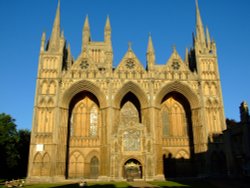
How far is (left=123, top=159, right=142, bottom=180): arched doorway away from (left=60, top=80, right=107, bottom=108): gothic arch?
8.93m

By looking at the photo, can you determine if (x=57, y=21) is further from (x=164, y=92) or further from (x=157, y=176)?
(x=157, y=176)

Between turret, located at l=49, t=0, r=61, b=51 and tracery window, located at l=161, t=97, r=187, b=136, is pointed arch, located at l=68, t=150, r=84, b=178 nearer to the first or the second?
tracery window, located at l=161, t=97, r=187, b=136

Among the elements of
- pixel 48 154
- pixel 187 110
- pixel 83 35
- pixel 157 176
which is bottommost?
pixel 157 176

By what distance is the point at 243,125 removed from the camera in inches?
→ 929

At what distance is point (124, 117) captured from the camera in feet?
132

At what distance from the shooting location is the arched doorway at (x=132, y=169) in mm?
35219

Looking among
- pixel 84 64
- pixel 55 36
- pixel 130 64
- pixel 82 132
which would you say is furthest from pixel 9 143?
pixel 130 64

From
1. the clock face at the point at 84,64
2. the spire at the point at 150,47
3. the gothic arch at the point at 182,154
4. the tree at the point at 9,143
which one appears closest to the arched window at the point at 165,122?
the gothic arch at the point at 182,154

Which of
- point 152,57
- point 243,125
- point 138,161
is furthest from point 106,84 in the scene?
point 243,125

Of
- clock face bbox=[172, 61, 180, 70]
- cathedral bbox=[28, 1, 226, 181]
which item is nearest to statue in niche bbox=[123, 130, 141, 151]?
cathedral bbox=[28, 1, 226, 181]

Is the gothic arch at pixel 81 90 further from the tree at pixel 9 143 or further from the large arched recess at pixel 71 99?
the tree at pixel 9 143

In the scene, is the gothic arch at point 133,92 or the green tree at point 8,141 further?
the green tree at point 8,141

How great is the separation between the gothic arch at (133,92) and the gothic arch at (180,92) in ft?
6.39

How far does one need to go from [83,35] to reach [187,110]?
32151 millimetres
